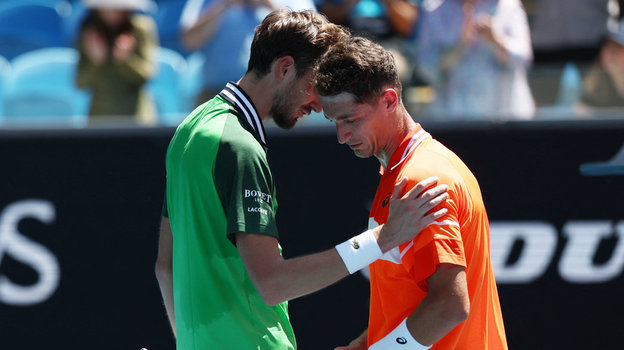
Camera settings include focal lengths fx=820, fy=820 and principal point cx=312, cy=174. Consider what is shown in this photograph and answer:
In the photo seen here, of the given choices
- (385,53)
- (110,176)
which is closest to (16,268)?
(110,176)

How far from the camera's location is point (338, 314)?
459 centimetres

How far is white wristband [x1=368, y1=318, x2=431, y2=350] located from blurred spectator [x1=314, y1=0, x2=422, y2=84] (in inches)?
118

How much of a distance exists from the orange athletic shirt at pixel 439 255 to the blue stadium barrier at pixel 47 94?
2.71 metres

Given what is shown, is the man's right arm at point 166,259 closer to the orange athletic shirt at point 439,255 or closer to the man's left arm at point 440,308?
the orange athletic shirt at point 439,255

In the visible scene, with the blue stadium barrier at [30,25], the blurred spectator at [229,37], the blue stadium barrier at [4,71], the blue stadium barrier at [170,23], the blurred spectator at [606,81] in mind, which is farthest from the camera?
the blue stadium barrier at [30,25]

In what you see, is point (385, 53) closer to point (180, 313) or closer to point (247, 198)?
point (247, 198)

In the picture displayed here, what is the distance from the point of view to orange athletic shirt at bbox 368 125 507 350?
2.19 metres

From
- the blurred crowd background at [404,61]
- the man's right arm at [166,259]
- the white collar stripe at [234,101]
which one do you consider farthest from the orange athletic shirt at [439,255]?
the blurred crowd background at [404,61]

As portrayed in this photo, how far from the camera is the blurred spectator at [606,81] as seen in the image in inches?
184

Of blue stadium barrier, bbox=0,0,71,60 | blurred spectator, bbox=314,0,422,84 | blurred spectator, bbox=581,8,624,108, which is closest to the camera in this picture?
blurred spectator, bbox=581,8,624,108

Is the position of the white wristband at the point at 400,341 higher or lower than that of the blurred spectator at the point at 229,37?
lower

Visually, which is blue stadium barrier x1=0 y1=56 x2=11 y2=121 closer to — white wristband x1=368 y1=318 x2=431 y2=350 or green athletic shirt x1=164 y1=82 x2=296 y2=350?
green athletic shirt x1=164 y1=82 x2=296 y2=350

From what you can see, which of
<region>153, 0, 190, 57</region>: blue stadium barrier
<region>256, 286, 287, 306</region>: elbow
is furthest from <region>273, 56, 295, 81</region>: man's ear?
<region>153, 0, 190, 57</region>: blue stadium barrier

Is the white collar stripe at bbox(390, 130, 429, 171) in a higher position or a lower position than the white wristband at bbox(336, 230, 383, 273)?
higher
